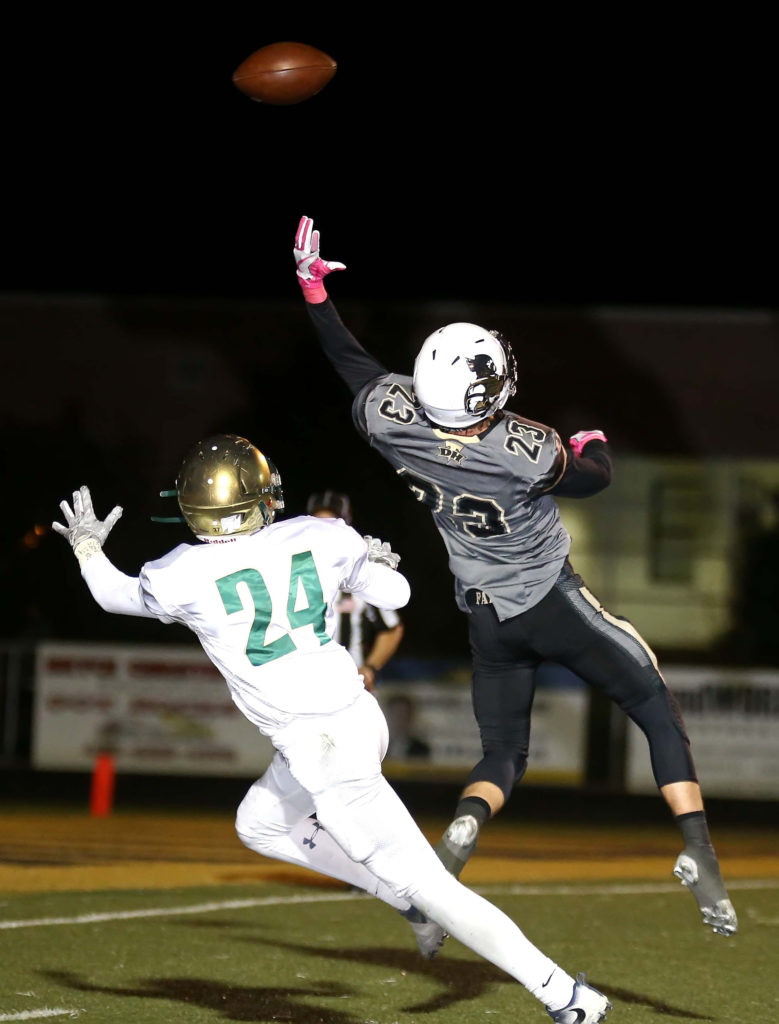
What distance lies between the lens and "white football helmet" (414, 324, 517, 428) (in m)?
4.79

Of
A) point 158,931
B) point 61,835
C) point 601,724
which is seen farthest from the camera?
point 601,724

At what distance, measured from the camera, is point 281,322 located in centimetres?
1702

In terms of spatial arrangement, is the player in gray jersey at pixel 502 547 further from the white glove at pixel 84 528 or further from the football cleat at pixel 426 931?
the white glove at pixel 84 528

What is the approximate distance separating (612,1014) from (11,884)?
4243 mm

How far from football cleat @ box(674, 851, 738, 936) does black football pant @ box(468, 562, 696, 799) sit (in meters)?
0.32

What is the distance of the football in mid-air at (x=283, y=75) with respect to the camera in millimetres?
6215

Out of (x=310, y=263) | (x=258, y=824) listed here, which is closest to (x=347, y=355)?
(x=310, y=263)

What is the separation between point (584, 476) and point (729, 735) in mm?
8169

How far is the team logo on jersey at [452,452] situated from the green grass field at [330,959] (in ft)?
6.29

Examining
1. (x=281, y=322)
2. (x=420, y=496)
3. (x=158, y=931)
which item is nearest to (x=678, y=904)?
(x=158, y=931)

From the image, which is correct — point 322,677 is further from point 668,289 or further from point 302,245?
point 668,289

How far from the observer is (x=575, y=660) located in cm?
505

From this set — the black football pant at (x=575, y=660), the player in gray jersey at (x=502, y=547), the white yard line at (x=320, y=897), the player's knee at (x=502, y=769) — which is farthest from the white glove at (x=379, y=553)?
the white yard line at (x=320, y=897)

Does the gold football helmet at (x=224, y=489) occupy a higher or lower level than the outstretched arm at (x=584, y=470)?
lower
